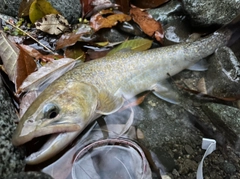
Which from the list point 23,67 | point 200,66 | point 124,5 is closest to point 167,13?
point 124,5

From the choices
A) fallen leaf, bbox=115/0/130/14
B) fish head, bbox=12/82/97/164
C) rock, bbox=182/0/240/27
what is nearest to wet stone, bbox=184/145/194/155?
fish head, bbox=12/82/97/164

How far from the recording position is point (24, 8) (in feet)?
12.3

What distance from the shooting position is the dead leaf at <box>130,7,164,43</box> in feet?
12.2

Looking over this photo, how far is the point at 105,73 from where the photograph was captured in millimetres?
3025

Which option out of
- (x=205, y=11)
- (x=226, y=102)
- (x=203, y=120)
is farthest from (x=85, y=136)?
(x=205, y=11)

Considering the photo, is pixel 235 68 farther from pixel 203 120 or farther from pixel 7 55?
pixel 7 55

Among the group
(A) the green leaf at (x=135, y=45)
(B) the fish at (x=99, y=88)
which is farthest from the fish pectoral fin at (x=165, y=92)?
(A) the green leaf at (x=135, y=45)

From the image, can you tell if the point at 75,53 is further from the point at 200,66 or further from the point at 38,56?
the point at 200,66

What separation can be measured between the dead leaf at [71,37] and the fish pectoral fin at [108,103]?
833mm

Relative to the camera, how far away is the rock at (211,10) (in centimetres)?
358

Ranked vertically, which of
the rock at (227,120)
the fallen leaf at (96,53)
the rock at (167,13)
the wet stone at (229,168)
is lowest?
the wet stone at (229,168)

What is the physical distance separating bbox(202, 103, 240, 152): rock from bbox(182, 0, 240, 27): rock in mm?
1022

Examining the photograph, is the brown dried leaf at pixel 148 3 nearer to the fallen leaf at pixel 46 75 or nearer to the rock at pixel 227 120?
the fallen leaf at pixel 46 75

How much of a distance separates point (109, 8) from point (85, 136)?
1.67m
